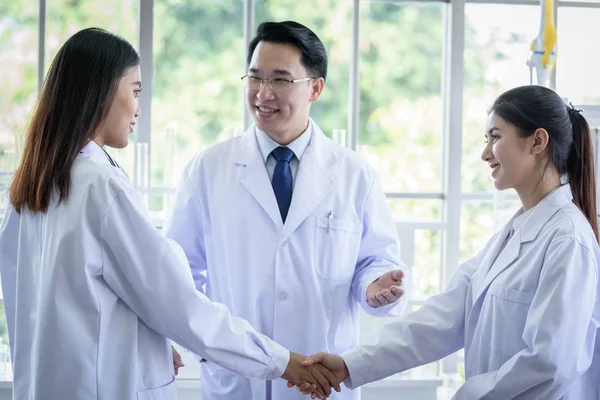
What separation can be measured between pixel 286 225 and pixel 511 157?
0.67 m

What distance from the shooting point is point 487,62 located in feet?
14.7

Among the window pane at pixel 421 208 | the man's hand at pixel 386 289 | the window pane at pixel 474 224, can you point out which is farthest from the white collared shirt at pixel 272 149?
the window pane at pixel 474 224

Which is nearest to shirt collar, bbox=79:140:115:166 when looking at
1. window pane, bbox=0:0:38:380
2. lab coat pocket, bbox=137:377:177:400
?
lab coat pocket, bbox=137:377:177:400

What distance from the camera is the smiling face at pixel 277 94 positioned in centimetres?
225

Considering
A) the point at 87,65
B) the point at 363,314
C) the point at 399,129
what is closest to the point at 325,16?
the point at 399,129

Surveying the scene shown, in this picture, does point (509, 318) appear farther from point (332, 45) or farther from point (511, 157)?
point (332, 45)

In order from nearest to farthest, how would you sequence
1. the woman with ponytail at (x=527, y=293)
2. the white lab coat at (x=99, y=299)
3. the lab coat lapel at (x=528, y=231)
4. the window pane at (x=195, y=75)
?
the white lab coat at (x=99, y=299) → the woman with ponytail at (x=527, y=293) → the lab coat lapel at (x=528, y=231) → the window pane at (x=195, y=75)

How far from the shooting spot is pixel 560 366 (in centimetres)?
163

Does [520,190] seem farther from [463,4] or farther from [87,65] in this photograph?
[463,4]

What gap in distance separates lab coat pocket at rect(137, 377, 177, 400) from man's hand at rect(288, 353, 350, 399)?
0.44 meters

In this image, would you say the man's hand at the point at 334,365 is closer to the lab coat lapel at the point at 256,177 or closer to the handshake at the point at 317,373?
the handshake at the point at 317,373

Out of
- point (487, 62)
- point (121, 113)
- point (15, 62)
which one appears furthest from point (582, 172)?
point (15, 62)

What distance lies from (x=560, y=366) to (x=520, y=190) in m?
0.49

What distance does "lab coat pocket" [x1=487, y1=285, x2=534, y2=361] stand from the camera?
1750mm
